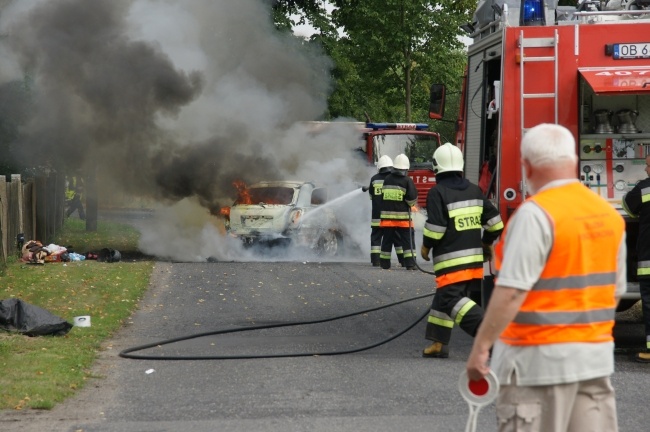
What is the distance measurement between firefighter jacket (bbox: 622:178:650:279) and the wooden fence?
923cm

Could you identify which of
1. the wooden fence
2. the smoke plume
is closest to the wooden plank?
the wooden fence

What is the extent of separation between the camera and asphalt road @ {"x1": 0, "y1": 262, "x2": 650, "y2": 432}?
628 cm

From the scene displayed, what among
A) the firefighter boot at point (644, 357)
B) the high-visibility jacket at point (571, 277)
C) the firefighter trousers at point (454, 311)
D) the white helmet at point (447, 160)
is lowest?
the firefighter boot at point (644, 357)

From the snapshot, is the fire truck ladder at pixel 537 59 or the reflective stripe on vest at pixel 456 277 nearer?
the reflective stripe on vest at pixel 456 277

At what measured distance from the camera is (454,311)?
7.82 m

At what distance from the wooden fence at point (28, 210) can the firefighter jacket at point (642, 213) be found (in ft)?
30.3

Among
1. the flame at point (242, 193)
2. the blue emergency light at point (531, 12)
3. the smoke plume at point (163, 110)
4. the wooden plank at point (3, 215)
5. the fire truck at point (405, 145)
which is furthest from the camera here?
the fire truck at point (405, 145)

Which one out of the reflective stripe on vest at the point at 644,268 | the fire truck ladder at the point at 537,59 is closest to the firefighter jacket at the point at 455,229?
the fire truck ladder at the point at 537,59

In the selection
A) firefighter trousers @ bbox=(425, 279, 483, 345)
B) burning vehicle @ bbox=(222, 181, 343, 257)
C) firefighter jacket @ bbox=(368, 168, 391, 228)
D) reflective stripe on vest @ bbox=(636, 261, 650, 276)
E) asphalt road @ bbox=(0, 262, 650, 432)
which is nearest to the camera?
asphalt road @ bbox=(0, 262, 650, 432)

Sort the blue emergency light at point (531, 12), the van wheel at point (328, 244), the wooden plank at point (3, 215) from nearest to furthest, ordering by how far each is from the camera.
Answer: the blue emergency light at point (531, 12), the wooden plank at point (3, 215), the van wheel at point (328, 244)

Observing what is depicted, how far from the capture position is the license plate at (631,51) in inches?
328

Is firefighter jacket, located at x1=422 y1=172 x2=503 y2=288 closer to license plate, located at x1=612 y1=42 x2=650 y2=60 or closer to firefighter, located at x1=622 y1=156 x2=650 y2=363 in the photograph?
firefighter, located at x1=622 y1=156 x2=650 y2=363

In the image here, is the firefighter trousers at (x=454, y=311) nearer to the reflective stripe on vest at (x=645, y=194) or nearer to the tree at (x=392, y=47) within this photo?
the reflective stripe on vest at (x=645, y=194)

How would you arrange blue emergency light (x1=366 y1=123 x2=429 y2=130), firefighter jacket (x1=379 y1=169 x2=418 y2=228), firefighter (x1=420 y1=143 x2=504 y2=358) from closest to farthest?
firefighter (x1=420 y1=143 x2=504 y2=358)
firefighter jacket (x1=379 y1=169 x2=418 y2=228)
blue emergency light (x1=366 y1=123 x2=429 y2=130)
